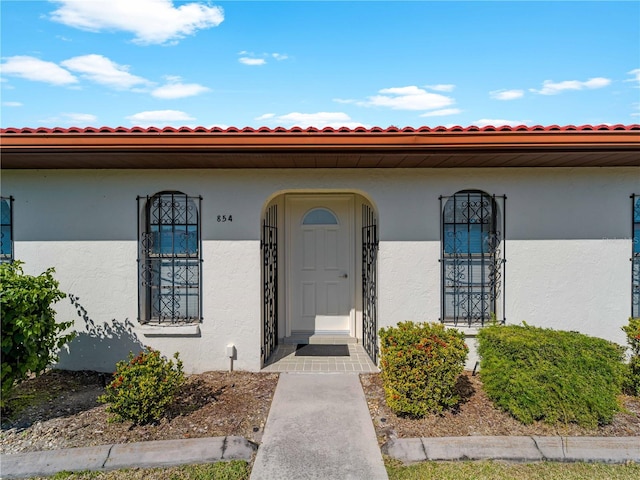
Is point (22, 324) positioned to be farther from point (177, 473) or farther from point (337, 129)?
point (337, 129)

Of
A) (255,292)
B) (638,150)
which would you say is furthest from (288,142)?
(638,150)

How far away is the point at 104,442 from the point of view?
329 cm

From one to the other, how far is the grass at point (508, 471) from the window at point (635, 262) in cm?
297

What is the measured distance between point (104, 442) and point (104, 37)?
5.91 meters

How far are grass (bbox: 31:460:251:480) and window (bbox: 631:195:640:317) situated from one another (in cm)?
550

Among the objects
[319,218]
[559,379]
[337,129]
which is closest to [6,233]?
[319,218]

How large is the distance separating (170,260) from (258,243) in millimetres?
1316

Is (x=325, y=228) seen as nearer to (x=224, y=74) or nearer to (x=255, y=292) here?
(x=255, y=292)

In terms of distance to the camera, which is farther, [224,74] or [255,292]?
[224,74]

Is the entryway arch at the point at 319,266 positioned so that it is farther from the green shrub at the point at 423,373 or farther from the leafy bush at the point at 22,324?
the leafy bush at the point at 22,324

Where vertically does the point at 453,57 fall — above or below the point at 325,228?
above

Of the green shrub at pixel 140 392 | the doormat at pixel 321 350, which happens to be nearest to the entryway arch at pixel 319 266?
the doormat at pixel 321 350

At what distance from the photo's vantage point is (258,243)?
4.98 m

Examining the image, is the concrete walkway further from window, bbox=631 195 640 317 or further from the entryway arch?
window, bbox=631 195 640 317
